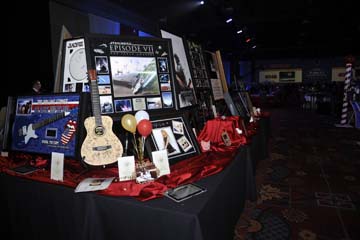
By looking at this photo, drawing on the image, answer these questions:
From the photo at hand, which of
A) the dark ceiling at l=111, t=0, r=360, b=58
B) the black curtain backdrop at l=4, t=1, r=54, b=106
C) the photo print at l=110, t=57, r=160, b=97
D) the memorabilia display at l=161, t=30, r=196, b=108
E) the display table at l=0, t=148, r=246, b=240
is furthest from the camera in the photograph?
the dark ceiling at l=111, t=0, r=360, b=58

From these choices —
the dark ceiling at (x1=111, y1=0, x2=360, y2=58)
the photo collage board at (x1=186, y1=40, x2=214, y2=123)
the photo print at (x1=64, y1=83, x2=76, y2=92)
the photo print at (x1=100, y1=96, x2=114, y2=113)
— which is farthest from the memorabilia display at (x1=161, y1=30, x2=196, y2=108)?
the dark ceiling at (x1=111, y1=0, x2=360, y2=58)

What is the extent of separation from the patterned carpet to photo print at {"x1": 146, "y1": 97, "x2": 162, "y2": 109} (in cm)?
107

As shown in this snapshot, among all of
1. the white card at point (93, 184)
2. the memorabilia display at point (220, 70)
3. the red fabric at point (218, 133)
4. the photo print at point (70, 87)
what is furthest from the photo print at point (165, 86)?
the memorabilia display at point (220, 70)

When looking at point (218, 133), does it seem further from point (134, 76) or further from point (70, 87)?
point (70, 87)

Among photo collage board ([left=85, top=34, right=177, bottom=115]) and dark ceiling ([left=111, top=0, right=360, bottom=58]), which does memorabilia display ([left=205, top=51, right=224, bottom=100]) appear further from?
dark ceiling ([left=111, top=0, right=360, bottom=58])

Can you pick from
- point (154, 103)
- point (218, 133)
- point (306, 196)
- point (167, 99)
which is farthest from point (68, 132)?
point (306, 196)

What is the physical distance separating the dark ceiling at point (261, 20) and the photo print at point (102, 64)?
2971 mm

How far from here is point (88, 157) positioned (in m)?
1.16

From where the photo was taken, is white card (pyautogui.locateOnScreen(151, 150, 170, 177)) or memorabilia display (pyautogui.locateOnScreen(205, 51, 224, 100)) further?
memorabilia display (pyautogui.locateOnScreen(205, 51, 224, 100))

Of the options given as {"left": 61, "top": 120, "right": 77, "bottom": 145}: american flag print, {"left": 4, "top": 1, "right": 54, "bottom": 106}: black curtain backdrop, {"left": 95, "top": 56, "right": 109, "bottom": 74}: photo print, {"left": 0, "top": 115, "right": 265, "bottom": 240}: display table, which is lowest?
{"left": 0, "top": 115, "right": 265, "bottom": 240}: display table

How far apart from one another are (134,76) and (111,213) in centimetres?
79

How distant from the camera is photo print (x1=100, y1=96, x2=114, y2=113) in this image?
4.31 feet

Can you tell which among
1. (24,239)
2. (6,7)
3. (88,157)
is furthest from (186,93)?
(6,7)

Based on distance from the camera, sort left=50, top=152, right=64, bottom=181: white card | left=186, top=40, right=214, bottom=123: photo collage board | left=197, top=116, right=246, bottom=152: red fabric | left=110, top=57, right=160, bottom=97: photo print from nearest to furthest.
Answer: left=50, top=152, right=64, bottom=181: white card, left=110, top=57, right=160, bottom=97: photo print, left=197, top=116, right=246, bottom=152: red fabric, left=186, top=40, right=214, bottom=123: photo collage board
